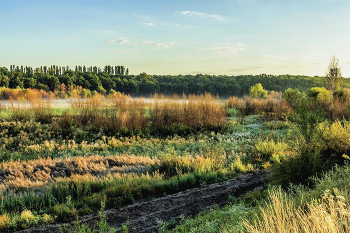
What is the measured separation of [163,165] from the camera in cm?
898

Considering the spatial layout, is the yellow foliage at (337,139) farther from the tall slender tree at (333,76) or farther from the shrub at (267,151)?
the tall slender tree at (333,76)

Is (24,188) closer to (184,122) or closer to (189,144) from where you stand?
(189,144)

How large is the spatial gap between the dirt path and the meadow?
265 millimetres

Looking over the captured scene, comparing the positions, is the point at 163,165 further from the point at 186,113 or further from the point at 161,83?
the point at 161,83

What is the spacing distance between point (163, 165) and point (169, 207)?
9.47ft

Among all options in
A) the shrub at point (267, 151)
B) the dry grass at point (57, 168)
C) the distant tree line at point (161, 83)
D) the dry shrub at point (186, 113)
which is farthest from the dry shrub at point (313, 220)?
the distant tree line at point (161, 83)

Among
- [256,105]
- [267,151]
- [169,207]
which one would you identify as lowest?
[169,207]

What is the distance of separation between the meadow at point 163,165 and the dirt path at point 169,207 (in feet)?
0.87

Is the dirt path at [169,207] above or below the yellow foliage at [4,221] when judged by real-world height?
below

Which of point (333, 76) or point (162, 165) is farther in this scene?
point (333, 76)

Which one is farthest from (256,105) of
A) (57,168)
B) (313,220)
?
(313,220)

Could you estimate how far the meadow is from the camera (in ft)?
14.9

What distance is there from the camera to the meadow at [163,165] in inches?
178

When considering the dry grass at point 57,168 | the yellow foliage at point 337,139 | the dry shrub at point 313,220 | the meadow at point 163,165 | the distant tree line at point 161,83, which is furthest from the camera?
the distant tree line at point 161,83
